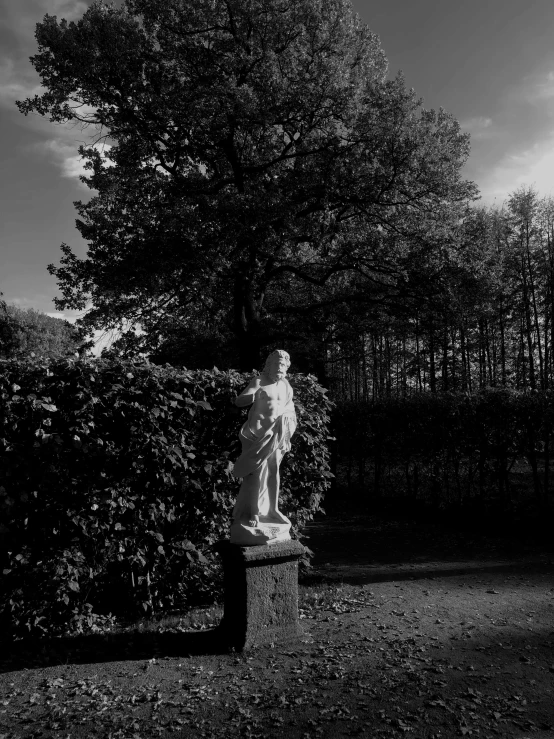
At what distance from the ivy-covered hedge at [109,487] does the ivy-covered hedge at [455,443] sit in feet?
22.4

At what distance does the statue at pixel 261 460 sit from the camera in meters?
5.27

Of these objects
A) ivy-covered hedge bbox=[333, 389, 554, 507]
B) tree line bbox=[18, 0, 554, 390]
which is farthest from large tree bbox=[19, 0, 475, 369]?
ivy-covered hedge bbox=[333, 389, 554, 507]

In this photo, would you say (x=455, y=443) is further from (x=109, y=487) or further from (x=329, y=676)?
(x=109, y=487)

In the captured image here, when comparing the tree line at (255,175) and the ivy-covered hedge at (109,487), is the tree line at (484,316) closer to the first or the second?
the tree line at (255,175)

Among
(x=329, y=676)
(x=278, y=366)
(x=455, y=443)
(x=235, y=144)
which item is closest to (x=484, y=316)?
(x=455, y=443)

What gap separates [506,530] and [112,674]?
8.82 m

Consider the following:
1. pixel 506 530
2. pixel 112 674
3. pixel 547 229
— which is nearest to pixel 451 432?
pixel 506 530

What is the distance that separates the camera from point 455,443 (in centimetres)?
1211

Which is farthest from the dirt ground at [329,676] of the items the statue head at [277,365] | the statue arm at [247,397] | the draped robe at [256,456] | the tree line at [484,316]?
the tree line at [484,316]

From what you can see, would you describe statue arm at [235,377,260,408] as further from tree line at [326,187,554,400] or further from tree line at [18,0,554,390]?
tree line at [18,0,554,390]

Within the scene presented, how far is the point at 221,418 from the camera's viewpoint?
21.8ft

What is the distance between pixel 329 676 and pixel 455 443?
27.9ft

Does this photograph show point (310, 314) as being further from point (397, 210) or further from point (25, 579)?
point (25, 579)

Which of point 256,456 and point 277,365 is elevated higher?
point 277,365
